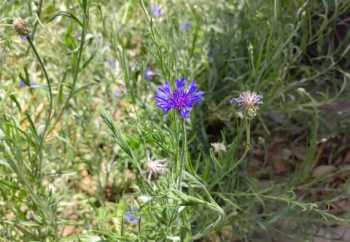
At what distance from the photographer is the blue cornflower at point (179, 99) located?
129 centimetres

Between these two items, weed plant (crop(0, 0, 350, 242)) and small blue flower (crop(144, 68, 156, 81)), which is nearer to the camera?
weed plant (crop(0, 0, 350, 242))

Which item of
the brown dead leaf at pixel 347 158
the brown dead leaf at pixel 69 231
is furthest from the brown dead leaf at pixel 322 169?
the brown dead leaf at pixel 69 231

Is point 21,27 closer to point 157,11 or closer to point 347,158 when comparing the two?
point 157,11

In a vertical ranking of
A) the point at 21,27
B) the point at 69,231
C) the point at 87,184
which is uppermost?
the point at 21,27

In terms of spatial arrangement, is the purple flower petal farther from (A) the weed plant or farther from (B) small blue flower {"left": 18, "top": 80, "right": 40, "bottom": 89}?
(B) small blue flower {"left": 18, "top": 80, "right": 40, "bottom": 89}

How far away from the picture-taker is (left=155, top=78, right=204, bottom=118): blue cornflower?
1289 millimetres

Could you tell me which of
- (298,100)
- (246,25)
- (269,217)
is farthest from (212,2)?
(269,217)

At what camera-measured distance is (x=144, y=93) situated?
2.36 metres

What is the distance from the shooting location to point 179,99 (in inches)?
51.1

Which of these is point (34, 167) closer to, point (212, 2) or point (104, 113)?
point (104, 113)

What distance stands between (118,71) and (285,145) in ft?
2.40

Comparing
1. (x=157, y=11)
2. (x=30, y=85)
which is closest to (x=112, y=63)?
(x=157, y=11)

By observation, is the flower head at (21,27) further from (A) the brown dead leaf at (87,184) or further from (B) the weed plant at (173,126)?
(A) the brown dead leaf at (87,184)

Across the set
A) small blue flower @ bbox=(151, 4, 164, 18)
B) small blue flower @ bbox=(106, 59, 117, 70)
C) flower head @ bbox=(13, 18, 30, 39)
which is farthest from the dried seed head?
small blue flower @ bbox=(151, 4, 164, 18)
